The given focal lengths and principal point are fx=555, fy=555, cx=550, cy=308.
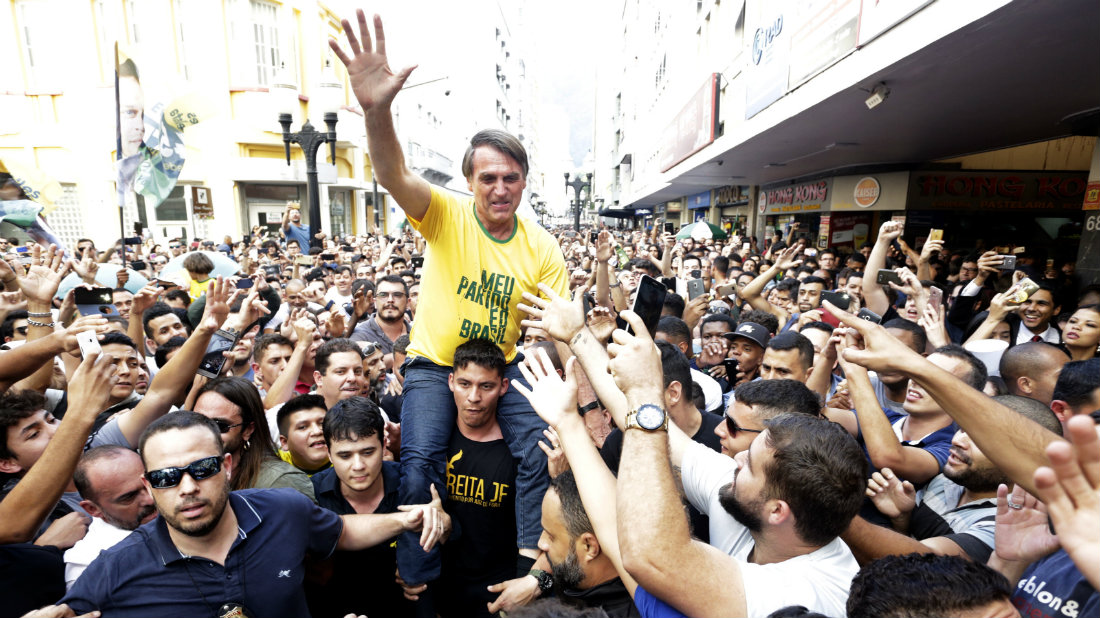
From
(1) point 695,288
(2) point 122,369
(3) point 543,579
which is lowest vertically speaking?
(3) point 543,579

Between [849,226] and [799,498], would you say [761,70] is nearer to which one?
[849,226]

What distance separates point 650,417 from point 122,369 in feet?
11.7

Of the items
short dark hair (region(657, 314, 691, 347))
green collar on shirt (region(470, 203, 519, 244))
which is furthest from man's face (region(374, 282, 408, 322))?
green collar on shirt (region(470, 203, 519, 244))

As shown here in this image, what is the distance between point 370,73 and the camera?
2125mm

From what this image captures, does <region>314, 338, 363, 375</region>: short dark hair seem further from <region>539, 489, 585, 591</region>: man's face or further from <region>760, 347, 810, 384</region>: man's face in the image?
<region>760, 347, 810, 384</region>: man's face

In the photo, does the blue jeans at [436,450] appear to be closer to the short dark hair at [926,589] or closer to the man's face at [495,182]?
the man's face at [495,182]

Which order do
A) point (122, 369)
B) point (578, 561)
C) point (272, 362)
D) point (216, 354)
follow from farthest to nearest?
point (272, 362), point (122, 369), point (216, 354), point (578, 561)

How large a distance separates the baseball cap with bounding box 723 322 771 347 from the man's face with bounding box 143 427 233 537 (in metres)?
3.75

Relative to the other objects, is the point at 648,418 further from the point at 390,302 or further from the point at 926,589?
the point at 390,302

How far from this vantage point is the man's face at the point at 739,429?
8.42 feet

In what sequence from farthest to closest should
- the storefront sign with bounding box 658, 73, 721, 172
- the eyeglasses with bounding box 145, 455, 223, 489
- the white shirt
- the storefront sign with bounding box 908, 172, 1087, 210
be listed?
the storefront sign with bounding box 658, 73, 721, 172 → the storefront sign with bounding box 908, 172, 1087, 210 → the eyeglasses with bounding box 145, 455, 223, 489 → the white shirt

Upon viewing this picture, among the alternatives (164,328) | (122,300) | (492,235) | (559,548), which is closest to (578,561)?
(559,548)

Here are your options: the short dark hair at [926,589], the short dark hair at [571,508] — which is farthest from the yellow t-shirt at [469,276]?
the short dark hair at [926,589]

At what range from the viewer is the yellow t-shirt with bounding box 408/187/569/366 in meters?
2.70
